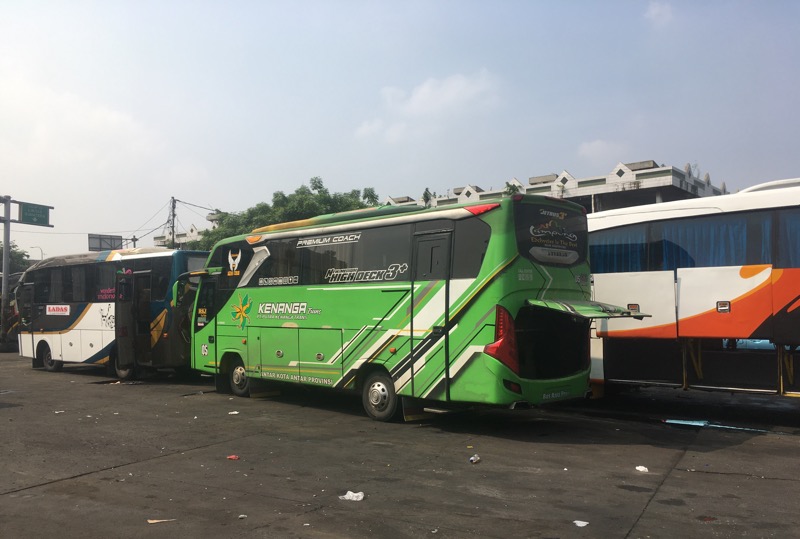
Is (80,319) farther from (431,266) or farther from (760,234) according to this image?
(760,234)

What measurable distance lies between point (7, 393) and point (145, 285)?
3829 mm

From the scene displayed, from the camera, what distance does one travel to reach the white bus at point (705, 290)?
9102 millimetres

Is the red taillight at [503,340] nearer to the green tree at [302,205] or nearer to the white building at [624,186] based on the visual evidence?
the green tree at [302,205]

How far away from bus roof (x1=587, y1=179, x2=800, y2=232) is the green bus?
1.35m

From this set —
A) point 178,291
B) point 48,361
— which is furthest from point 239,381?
point 48,361

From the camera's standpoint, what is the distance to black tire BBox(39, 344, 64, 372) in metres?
18.8

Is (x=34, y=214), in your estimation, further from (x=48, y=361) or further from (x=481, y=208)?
(x=481, y=208)

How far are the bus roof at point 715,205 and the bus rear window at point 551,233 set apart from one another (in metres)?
1.31

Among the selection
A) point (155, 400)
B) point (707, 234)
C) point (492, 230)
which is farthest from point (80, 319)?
point (707, 234)

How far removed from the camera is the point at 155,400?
12.7 metres

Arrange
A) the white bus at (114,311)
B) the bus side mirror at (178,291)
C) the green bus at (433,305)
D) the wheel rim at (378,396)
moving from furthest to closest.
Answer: the white bus at (114,311) → the bus side mirror at (178,291) → the wheel rim at (378,396) → the green bus at (433,305)

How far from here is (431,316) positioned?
9.30 m

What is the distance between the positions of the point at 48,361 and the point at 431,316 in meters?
14.9

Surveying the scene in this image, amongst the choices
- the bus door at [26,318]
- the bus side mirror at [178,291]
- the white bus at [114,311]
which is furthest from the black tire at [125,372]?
the bus door at [26,318]
